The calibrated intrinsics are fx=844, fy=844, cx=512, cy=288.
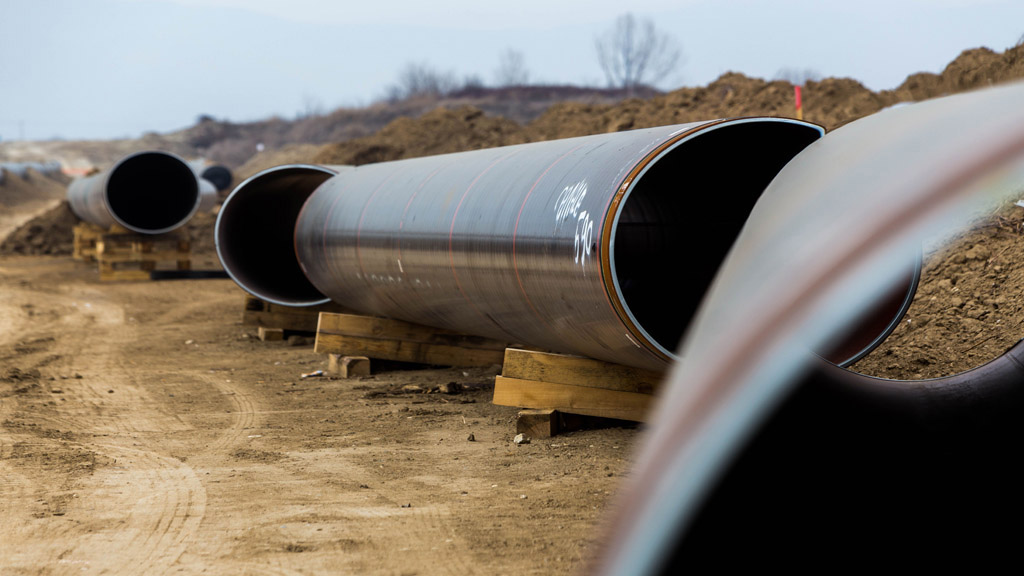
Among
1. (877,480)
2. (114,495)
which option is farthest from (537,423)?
(114,495)

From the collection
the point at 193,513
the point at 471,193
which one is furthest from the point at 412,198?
the point at 193,513

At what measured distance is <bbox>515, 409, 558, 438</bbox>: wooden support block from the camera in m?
5.13

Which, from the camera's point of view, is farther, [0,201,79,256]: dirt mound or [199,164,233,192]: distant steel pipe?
[199,164,233,192]: distant steel pipe

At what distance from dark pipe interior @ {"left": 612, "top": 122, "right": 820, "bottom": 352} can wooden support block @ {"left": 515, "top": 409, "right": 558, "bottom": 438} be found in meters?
0.85

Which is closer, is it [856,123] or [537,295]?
[856,123]

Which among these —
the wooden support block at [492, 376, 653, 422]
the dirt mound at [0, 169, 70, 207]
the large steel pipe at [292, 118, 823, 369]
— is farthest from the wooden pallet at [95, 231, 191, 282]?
the dirt mound at [0, 169, 70, 207]

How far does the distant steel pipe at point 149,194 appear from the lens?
16688 mm

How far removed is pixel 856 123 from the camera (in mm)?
2973

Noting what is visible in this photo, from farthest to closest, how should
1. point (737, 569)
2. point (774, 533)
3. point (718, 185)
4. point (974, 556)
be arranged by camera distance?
point (718, 185) → point (974, 556) → point (774, 533) → point (737, 569)

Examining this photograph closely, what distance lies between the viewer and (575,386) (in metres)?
5.16

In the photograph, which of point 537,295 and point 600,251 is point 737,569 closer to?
point 600,251

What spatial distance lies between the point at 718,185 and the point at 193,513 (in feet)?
13.7

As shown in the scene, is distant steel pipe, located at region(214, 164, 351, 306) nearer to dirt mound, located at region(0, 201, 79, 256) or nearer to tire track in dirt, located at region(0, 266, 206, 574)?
tire track in dirt, located at region(0, 266, 206, 574)

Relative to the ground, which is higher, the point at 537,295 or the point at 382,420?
the point at 537,295
